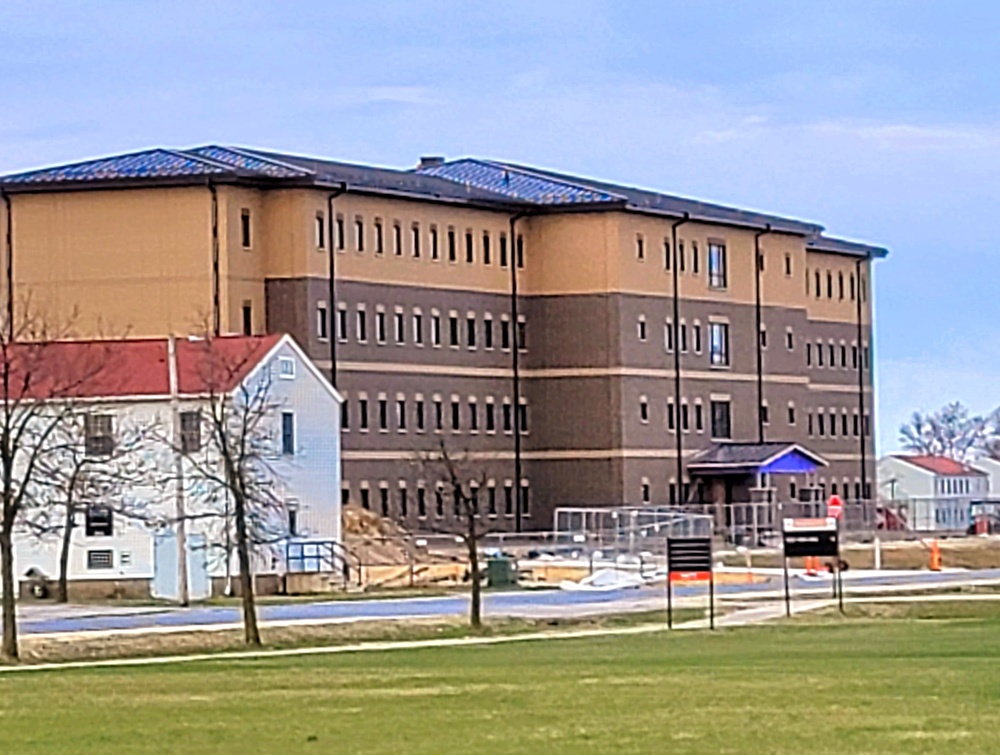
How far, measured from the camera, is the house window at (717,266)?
4719 inches

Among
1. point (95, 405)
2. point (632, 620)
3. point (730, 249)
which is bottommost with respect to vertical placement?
point (632, 620)

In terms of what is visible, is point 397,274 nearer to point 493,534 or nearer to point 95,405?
point 493,534

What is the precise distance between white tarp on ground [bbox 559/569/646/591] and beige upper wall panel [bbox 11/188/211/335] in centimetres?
2399

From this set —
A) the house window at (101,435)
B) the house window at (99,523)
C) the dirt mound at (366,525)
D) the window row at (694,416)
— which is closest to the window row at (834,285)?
the window row at (694,416)

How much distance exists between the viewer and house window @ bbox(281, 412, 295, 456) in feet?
281

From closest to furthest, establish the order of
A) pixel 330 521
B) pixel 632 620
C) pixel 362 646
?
1. pixel 362 646
2. pixel 632 620
3. pixel 330 521

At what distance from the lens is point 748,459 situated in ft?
386

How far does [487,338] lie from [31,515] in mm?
37334

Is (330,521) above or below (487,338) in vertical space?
below

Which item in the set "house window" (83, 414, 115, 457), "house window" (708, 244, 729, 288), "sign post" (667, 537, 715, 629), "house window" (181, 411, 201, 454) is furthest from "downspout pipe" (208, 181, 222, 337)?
"sign post" (667, 537, 715, 629)

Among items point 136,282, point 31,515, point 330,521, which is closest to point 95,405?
point 31,515

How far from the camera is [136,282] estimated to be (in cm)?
10075

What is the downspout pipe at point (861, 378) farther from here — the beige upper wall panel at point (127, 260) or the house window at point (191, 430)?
the house window at point (191, 430)

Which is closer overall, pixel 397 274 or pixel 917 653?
pixel 917 653
